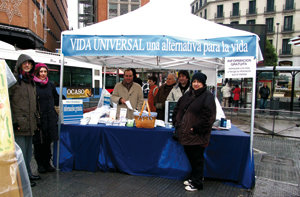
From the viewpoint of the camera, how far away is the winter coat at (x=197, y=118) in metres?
3.39

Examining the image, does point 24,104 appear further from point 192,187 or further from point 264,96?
point 264,96

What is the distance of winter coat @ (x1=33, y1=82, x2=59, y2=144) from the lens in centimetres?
379

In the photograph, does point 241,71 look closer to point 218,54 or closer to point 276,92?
point 218,54

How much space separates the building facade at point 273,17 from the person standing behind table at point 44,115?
144ft

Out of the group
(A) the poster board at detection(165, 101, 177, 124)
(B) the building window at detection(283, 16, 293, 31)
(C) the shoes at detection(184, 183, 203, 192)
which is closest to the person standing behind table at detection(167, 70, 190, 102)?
(A) the poster board at detection(165, 101, 177, 124)

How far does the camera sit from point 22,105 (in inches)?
136

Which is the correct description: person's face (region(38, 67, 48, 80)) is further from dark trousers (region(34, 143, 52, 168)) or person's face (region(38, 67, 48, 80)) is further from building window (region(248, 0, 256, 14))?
building window (region(248, 0, 256, 14))

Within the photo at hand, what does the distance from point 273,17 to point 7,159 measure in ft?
177

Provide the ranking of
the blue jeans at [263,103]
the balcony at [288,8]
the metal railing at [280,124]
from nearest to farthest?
the metal railing at [280,124], the blue jeans at [263,103], the balcony at [288,8]


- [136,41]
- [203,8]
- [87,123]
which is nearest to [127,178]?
[87,123]

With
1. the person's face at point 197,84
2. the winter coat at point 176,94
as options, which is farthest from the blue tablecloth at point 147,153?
the person's face at point 197,84

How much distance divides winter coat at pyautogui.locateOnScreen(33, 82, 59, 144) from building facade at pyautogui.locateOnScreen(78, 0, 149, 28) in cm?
4893

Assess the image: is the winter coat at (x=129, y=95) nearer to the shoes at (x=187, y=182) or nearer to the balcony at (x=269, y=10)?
the shoes at (x=187, y=182)

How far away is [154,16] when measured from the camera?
4426mm
